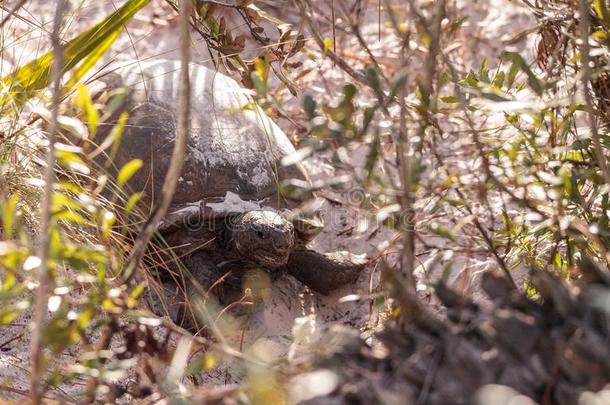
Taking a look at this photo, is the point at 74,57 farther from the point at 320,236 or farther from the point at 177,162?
the point at 320,236

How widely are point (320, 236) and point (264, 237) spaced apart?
696 millimetres

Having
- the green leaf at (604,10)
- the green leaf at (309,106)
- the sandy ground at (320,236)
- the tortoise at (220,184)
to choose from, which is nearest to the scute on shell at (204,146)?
the tortoise at (220,184)

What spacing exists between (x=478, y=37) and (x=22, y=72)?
2852 millimetres

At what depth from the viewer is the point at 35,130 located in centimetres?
239

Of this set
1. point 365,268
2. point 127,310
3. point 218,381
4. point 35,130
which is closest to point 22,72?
point 35,130

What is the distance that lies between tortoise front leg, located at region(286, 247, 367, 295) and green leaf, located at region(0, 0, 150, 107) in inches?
51.6

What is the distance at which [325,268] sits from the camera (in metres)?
3.26

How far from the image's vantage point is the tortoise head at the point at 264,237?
3086mm

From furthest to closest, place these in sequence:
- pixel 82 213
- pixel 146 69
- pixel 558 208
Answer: pixel 146 69 → pixel 82 213 → pixel 558 208

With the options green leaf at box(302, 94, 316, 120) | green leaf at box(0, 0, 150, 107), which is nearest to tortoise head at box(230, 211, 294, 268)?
green leaf at box(0, 0, 150, 107)

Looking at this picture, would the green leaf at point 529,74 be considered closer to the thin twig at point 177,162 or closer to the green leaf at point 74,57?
the thin twig at point 177,162

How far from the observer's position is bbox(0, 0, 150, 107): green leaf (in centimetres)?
245

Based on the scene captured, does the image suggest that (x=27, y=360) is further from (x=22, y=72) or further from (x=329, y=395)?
(x=329, y=395)

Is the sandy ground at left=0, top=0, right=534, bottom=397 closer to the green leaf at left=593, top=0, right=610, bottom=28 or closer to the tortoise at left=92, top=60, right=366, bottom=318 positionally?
the tortoise at left=92, top=60, right=366, bottom=318
